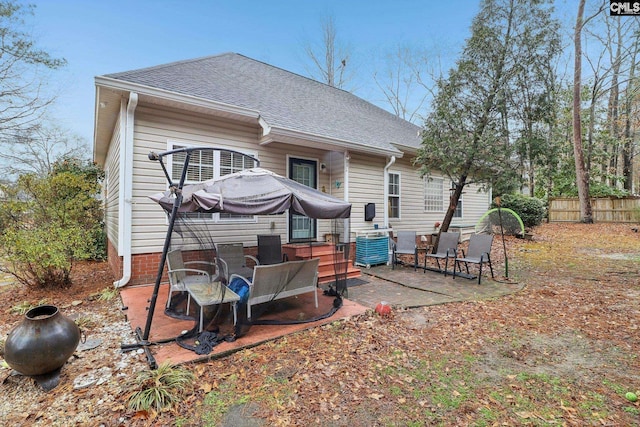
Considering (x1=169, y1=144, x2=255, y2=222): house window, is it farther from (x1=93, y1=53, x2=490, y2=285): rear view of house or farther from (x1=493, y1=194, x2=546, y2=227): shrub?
(x1=493, y1=194, x2=546, y2=227): shrub

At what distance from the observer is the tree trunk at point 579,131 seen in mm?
13641

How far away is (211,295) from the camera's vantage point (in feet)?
11.7

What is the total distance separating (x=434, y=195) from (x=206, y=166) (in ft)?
26.8

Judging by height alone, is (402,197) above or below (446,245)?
above

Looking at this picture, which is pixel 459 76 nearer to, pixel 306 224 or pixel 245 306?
pixel 306 224

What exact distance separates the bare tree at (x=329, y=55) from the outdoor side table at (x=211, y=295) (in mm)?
18544

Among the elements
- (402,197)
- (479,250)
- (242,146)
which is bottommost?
(479,250)

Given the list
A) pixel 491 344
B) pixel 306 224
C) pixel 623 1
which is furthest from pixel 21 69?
pixel 623 1

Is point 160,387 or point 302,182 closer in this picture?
point 160,387

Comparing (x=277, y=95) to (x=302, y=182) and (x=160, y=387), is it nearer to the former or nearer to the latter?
(x=302, y=182)

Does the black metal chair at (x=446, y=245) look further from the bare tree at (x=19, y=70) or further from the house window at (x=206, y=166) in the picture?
the bare tree at (x=19, y=70)

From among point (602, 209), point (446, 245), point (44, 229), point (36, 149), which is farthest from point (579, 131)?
point (36, 149)

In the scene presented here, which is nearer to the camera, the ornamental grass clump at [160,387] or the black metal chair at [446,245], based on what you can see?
the ornamental grass clump at [160,387]

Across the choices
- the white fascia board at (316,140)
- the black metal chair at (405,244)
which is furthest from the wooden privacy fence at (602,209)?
the white fascia board at (316,140)
